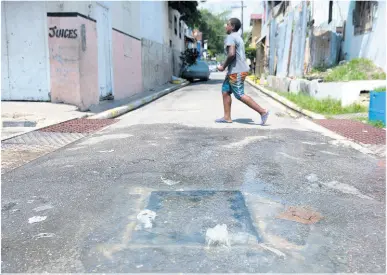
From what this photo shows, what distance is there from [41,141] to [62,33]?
3.98 meters

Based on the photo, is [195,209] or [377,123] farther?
[377,123]

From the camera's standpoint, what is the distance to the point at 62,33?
28.5ft

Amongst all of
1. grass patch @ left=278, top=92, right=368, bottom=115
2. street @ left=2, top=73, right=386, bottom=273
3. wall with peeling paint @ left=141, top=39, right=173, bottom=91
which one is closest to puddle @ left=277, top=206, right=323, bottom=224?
street @ left=2, top=73, right=386, bottom=273

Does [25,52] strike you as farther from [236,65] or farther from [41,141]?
[236,65]

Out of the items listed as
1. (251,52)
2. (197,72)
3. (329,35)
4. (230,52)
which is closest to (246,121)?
(230,52)

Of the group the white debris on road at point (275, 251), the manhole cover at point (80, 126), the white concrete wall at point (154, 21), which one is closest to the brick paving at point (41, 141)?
the manhole cover at point (80, 126)

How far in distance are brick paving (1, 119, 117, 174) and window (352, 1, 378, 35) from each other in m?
7.77

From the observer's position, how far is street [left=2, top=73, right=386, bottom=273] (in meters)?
2.14

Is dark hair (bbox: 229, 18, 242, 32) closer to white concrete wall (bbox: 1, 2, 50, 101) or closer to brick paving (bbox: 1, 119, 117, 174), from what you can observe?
brick paving (bbox: 1, 119, 117, 174)

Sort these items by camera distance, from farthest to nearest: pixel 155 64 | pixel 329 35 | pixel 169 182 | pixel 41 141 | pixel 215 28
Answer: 1. pixel 215 28
2. pixel 155 64
3. pixel 329 35
4. pixel 41 141
5. pixel 169 182

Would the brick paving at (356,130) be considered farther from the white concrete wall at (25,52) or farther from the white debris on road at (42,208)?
the white concrete wall at (25,52)

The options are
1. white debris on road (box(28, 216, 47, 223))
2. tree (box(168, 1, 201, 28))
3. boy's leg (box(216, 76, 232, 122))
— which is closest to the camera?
white debris on road (box(28, 216, 47, 223))

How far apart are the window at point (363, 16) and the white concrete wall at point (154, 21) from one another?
342 inches

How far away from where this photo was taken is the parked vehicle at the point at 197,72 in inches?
1080
